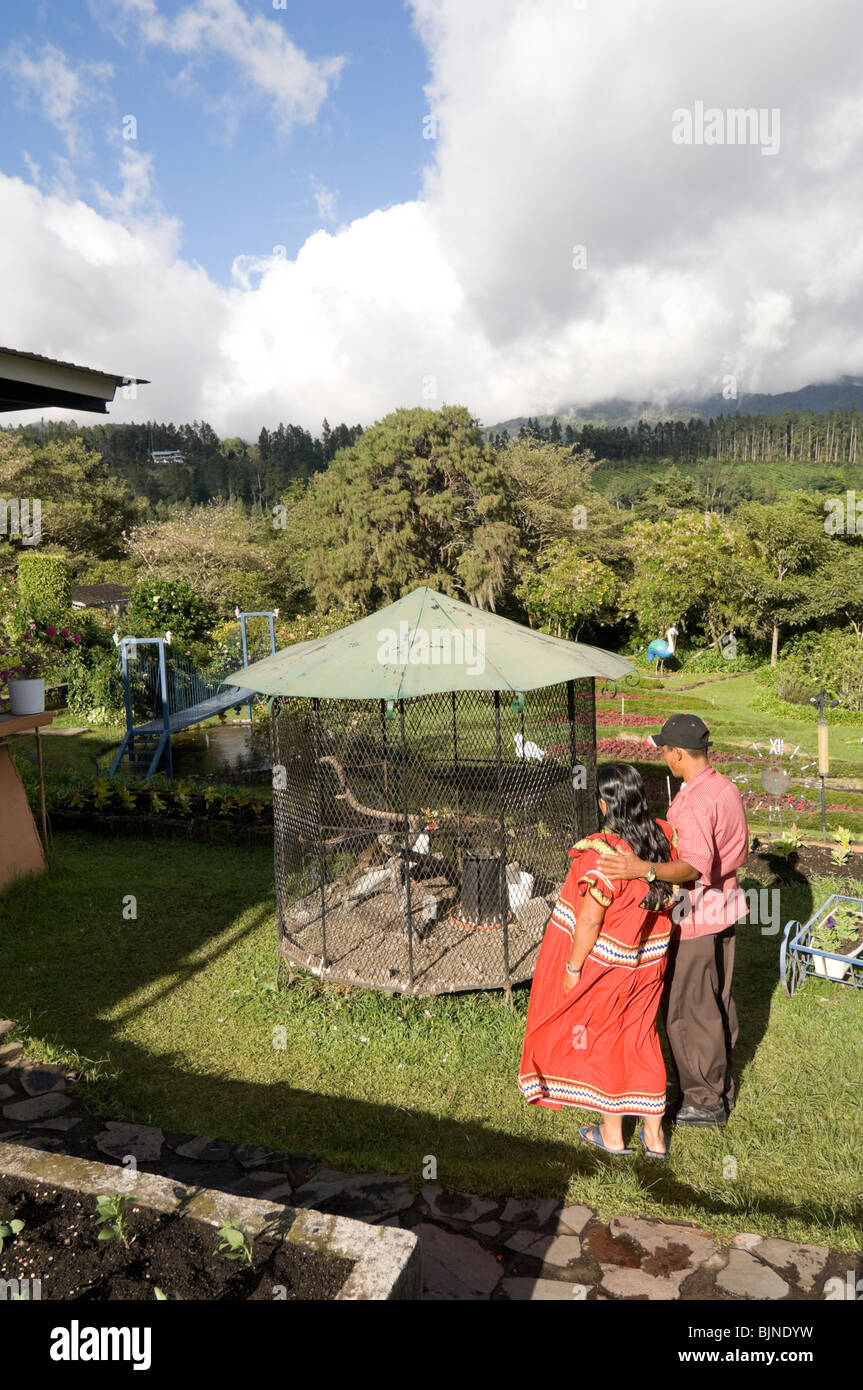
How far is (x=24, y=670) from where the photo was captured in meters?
7.53

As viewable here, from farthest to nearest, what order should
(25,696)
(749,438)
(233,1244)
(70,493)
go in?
(749,438) → (70,493) → (25,696) → (233,1244)

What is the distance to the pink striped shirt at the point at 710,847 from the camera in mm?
3836

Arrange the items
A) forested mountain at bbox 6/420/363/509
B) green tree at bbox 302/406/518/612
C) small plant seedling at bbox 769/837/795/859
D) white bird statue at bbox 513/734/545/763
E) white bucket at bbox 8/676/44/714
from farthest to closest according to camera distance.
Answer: forested mountain at bbox 6/420/363/509 < green tree at bbox 302/406/518/612 < small plant seedling at bbox 769/837/795/859 < white bucket at bbox 8/676/44/714 < white bird statue at bbox 513/734/545/763

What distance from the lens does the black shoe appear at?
414 cm

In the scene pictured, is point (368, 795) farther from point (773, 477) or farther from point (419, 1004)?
point (773, 477)

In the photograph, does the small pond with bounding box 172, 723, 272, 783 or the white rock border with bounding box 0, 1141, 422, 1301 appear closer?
the white rock border with bounding box 0, 1141, 422, 1301

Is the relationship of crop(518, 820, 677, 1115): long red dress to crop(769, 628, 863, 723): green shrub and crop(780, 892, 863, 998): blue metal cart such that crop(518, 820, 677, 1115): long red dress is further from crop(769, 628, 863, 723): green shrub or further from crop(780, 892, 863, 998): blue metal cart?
crop(769, 628, 863, 723): green shrub

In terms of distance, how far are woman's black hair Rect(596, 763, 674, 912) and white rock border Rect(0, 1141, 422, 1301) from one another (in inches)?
70.1

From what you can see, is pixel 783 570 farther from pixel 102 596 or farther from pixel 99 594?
pixel 99 594

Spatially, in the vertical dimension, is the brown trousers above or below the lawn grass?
above

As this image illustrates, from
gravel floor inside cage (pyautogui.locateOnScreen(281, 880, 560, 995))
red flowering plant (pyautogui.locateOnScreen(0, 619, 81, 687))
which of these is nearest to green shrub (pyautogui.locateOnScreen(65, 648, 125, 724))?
red flowering plant (pyautogui.locateOnScreen(0, 619, 81, 687))

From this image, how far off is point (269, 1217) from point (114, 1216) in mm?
483

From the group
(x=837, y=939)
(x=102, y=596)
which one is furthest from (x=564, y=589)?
(x=837, y=939)

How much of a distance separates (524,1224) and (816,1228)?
112 cm
